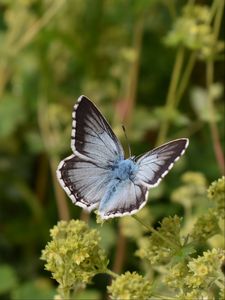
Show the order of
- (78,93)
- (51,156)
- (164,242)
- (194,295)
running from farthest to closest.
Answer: (78,93)
(51,156)
(164,242)
(194,295)

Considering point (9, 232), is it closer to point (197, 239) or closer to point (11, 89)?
point (11, 89)

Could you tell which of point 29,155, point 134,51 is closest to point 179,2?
point 134,51

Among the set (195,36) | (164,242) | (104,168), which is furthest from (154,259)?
(195,36)

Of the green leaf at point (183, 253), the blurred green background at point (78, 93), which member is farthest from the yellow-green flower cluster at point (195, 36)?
the green leaf at point (183, 253)

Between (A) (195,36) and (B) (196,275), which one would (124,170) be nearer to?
(B) (196,275)

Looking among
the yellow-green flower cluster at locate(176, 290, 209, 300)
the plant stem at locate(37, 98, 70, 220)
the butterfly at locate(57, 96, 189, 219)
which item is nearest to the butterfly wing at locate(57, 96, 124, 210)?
the butterfly at locate(57, 96, 189, 219)

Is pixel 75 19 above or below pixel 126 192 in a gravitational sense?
above
